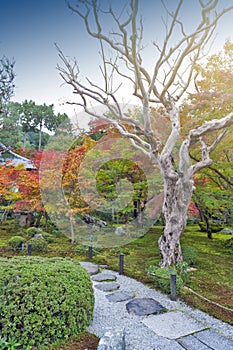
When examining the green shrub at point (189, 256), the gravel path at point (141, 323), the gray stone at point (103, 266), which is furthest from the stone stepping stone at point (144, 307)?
the green shrub at point (189, 256)

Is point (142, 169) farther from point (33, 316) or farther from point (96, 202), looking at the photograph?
point (33, 316)

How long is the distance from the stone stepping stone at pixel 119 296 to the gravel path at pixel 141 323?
85mm

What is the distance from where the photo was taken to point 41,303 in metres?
2.84

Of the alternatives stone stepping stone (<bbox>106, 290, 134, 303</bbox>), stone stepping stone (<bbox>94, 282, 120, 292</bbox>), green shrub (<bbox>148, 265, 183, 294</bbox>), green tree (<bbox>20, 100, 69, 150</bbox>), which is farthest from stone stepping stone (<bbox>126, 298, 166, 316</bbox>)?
green tree (<bbox>20, 100, 69, 150</bbox>)

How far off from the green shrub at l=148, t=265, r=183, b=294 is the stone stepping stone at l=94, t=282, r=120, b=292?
81 centimetres

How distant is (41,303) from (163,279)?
288 cm

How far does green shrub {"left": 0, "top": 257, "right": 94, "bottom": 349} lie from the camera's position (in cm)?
276

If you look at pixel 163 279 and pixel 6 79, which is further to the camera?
pixel 6 79

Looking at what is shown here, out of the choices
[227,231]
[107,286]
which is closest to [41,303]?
[107,286]

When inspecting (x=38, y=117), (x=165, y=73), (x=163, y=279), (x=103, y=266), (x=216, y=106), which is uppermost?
(x=38, y=117)

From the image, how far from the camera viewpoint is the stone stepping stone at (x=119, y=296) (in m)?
4.49

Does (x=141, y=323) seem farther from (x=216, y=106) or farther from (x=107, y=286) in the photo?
(x=216, y=106)

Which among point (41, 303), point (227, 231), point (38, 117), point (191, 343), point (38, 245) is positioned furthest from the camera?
point (38, 117)

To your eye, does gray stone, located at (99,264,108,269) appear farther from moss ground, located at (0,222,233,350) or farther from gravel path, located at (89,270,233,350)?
gravel path, located at (89,270,233,350)
